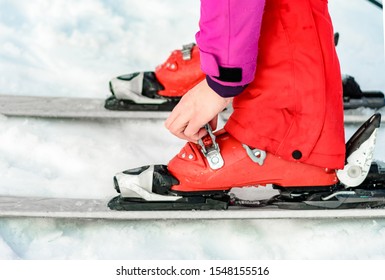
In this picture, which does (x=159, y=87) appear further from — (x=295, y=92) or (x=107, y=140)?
(x=295, y=92)

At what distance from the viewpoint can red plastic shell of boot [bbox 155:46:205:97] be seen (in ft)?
9.18

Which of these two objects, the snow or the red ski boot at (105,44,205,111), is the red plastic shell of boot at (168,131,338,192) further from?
the red ski boot at (105,44,205,111)

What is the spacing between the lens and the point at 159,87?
111 inches

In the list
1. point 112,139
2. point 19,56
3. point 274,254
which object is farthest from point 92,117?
point 274,254

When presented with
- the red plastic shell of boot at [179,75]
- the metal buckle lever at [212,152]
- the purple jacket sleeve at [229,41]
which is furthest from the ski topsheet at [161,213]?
the red plastic shell of boot at [179,75]

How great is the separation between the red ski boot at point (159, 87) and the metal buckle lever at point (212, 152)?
31.5 inches

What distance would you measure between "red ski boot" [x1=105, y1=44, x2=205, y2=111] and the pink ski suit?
2.76ft

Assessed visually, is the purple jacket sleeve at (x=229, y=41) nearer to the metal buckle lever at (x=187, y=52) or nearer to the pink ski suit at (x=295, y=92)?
the pink ski suit at (x=295, y=92)

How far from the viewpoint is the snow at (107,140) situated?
2000 mm

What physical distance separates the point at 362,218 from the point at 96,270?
732mm

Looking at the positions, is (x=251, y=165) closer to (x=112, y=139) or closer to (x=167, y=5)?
(x=112, y=139)

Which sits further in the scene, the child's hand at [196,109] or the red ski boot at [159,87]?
the red ski boot at [159,87]

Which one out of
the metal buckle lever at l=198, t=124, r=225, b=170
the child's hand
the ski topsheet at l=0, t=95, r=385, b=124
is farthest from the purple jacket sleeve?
the ski topsheet at l=0, t=95, r=385, b=124

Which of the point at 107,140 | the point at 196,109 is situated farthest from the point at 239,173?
the point at 107,140
